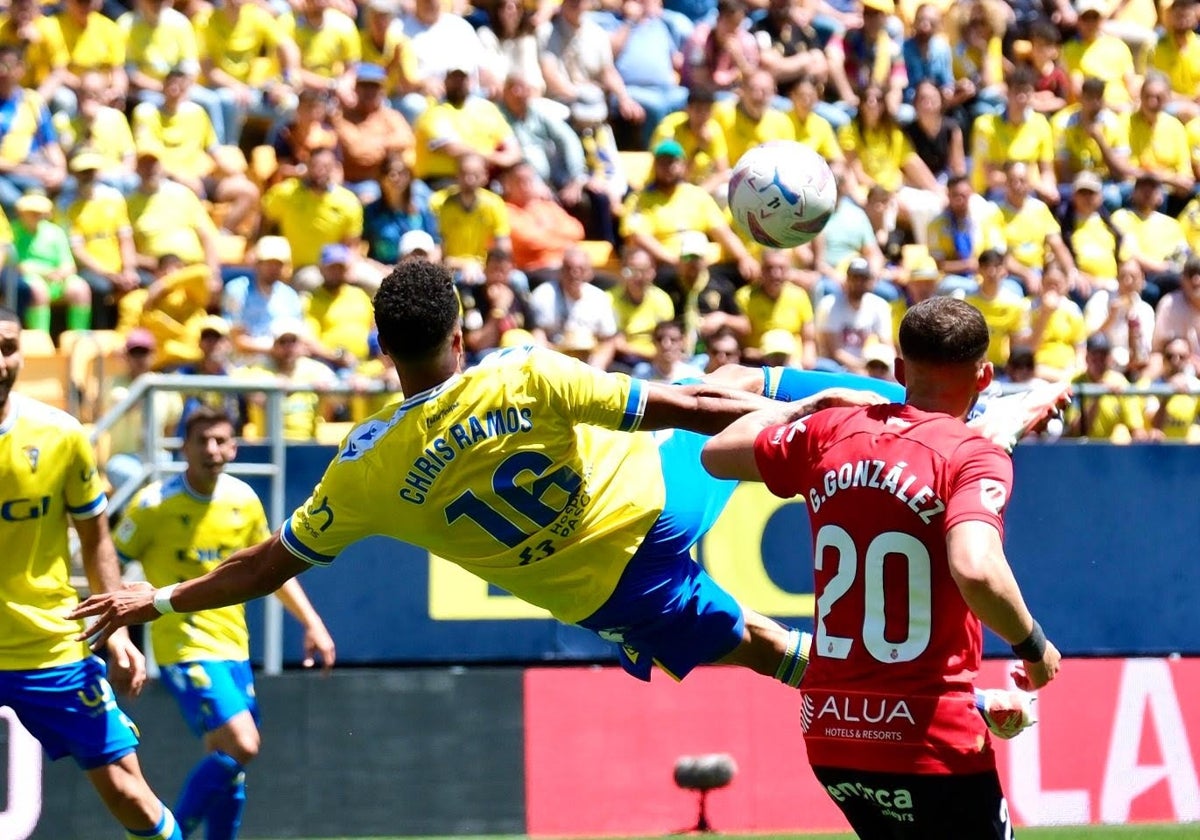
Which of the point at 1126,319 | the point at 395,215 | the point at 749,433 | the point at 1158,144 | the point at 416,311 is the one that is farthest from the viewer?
the point at 1158,144

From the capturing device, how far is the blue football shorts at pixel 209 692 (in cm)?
909

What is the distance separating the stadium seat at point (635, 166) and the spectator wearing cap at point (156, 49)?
3216mm

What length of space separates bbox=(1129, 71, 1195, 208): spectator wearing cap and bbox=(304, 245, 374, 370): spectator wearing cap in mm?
7113

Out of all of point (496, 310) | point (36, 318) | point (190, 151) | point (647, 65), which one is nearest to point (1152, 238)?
point (647, 65)

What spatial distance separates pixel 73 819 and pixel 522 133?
6502 mm

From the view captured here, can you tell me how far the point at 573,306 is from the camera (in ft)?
42.8

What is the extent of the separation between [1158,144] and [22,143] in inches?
366

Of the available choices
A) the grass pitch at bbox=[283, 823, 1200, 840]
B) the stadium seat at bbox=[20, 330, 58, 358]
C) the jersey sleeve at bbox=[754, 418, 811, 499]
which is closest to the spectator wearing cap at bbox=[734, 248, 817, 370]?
the grass pitch at bbox=[283, 823, 1200, 840]

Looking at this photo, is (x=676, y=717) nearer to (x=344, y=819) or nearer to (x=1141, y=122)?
(x=344, y=819)

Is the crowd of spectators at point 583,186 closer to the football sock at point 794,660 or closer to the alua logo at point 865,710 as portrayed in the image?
the football sock at point 794,660

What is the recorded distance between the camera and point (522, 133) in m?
14.5

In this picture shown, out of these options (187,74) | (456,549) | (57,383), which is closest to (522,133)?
(187,74)

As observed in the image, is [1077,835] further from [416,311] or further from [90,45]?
[90,45]

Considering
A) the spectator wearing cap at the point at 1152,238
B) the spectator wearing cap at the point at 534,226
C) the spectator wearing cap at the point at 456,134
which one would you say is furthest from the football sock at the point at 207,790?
the spectator wearing cap at the point at 1152,238
